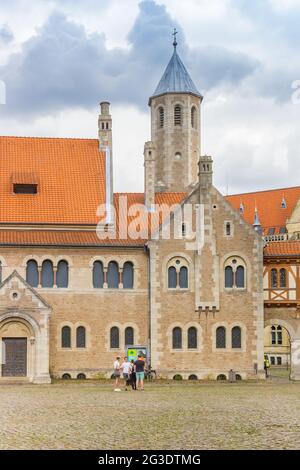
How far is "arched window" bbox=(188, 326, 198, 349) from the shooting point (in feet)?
167

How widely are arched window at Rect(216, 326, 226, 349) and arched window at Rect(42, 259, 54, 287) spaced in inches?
399

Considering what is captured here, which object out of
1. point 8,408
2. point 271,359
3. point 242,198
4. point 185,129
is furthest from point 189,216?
point 242,198

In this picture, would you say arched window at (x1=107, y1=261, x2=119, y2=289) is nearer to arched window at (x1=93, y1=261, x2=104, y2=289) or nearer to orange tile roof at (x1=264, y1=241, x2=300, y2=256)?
arched window at (x1=93, y1=261, x2=104, y2=289)

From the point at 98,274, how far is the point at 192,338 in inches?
262

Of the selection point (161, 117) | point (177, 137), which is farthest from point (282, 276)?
point (161, 117)

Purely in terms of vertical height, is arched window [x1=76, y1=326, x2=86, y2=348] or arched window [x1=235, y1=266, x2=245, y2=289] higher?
arched window [x1=235, y1=266, x2=245, y2=289]

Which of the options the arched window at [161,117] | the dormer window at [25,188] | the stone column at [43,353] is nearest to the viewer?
the stone column at [43,353]

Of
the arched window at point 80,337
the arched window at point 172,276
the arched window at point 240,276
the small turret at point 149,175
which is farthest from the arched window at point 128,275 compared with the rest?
the arched window at point 240,276

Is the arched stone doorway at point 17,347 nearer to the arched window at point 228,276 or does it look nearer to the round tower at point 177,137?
the arched window at point 228,276

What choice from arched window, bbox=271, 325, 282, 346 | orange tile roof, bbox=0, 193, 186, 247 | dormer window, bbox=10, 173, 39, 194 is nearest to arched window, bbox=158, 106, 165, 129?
orange tile roof, bbox=0, 193, 186, 247

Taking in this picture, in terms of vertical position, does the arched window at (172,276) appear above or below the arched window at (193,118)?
below

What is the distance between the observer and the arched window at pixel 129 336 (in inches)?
2002

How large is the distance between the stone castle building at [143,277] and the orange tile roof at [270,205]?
56.6 metres

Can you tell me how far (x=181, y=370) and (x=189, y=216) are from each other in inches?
355
